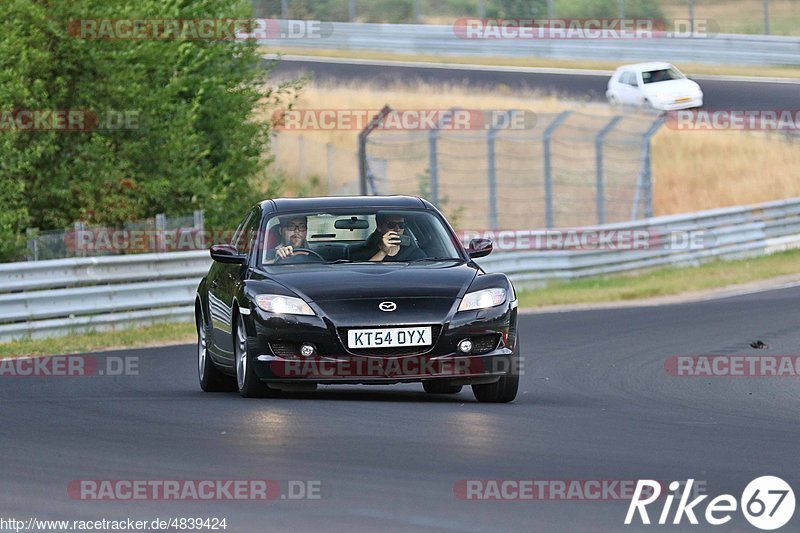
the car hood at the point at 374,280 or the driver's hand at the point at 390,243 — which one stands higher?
the driver's hand at the point at 390,243

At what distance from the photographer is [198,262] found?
2131 centimetres

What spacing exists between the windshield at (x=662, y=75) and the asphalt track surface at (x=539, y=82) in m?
1.11

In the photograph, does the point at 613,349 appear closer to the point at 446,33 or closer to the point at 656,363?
the point at 656,363

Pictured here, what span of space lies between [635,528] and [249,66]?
2323 cm

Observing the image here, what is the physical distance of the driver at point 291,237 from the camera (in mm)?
11711

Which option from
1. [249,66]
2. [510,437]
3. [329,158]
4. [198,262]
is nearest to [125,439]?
[510,437]

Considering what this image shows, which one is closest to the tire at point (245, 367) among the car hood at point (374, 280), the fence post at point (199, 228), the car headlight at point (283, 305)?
the car headlight at point (283, 305)

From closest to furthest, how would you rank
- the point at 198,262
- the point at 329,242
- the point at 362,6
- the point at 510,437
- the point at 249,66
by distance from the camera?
the point at 510,437 → the point at 329,242 → the point at 198,262 → the point at 249,66 → the point at 362,6

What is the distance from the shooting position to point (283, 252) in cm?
1171
